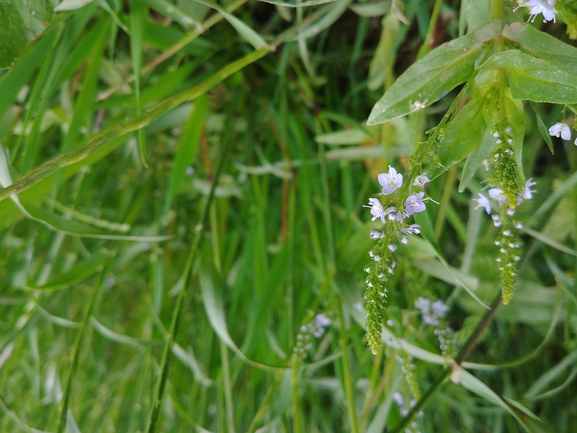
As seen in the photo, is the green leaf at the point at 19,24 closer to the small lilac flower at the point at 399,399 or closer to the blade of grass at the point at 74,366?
the blade of grass at the point at 74,366

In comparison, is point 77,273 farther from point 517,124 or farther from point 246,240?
point 517,124

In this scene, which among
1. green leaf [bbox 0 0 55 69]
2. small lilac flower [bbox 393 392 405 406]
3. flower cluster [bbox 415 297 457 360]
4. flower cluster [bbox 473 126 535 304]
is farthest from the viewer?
small lilac flower [bbox 393 392 405 406]

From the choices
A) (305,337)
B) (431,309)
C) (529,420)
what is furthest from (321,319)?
(529,420)

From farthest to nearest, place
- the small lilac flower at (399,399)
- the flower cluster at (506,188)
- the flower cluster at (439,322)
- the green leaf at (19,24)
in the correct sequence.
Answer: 1. the small lilac flower at (399,399)
2. the flower cluster at (439,322)
3. the green leaf at (19,24)
4. the flower cluster at (506,188)

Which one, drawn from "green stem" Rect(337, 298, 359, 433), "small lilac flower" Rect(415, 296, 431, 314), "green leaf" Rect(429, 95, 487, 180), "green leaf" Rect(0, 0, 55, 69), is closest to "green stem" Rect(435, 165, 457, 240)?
→ "small lilac flower" Rect(415, 296, 431, 314)

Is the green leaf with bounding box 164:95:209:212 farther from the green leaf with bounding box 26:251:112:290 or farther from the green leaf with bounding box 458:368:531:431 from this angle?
the green leaf with bounding box 458:368:531:431

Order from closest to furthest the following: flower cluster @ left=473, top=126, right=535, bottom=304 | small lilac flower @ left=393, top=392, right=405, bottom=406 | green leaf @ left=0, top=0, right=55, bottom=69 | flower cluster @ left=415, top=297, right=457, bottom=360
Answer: flower cluster @ left=473, top=126, right=535, bottom=304 → green leaf @ left=0, top=0, right=55, bottom=69 → flower cluster @ left=415, top=297, right=457, bottom=360 → small lilac flower @ left=393, top=392, right=405, bottom=406

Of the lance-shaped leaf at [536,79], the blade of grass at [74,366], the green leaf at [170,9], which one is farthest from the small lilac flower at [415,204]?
the blade of grass at [74,366]

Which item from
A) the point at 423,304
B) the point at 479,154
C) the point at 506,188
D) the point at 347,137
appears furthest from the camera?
the point at 347,137
